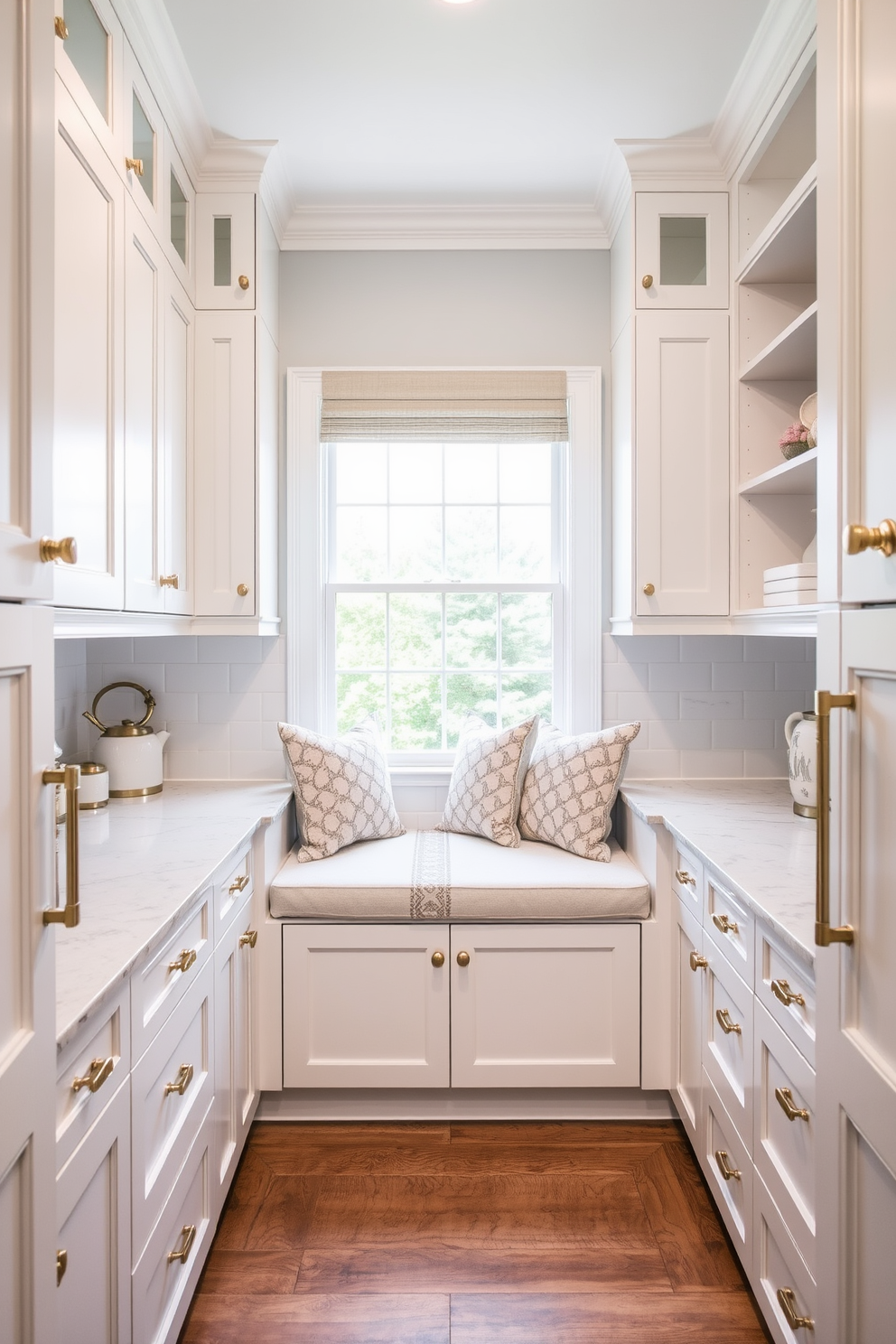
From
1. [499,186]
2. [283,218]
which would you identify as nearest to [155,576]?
[283,218]

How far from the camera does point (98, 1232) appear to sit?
1214 mm

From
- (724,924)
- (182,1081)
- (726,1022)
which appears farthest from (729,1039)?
(182,1081)

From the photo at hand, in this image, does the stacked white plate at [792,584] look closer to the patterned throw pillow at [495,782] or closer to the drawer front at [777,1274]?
the patterned throw pillow at [495,782]

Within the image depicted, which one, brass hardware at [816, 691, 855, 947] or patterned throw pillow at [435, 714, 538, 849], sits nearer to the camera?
brass hardware at [816, 691, 855, 947]

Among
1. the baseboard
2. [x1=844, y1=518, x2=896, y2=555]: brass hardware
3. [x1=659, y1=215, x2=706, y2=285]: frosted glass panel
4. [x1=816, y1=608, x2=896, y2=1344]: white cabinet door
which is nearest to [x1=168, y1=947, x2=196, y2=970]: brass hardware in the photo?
the baseboard

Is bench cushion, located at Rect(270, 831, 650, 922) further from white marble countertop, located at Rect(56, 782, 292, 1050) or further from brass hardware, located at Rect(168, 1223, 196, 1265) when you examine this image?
brass hardware, located at Rect(168, 1223, 196, 1265)

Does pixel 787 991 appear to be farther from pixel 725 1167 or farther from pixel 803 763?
pixel 803 763

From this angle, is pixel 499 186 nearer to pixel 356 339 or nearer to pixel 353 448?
pixel 356 339

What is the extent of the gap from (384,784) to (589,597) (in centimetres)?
98

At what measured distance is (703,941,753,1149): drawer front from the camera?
5.67ft

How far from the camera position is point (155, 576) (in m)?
2.21

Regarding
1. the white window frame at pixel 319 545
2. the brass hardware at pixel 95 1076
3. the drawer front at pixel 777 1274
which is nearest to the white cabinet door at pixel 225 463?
the white window frame at pixel 319 545

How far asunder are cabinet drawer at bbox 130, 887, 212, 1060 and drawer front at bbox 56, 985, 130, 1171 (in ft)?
0.15

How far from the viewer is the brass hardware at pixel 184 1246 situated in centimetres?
157
